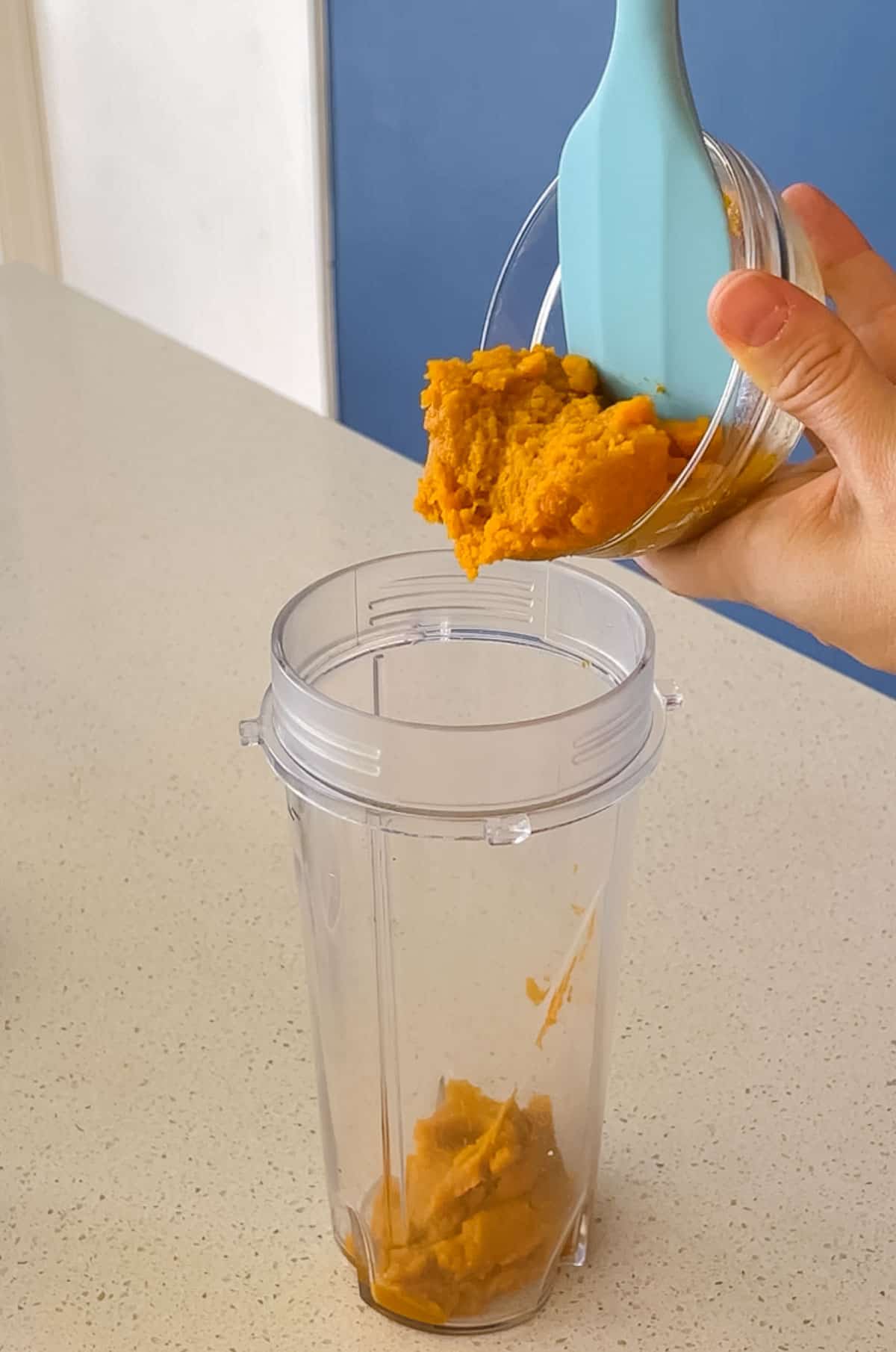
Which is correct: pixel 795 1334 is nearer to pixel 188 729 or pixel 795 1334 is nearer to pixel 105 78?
pixel 188 729

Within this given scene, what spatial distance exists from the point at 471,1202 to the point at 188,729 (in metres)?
0.38

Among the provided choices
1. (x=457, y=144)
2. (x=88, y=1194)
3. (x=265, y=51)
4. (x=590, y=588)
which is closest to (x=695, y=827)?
(x=590, y=588)

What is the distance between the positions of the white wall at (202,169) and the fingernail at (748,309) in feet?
5.79

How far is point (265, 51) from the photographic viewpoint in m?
2.16

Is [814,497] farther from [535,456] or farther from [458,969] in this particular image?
[458,969]

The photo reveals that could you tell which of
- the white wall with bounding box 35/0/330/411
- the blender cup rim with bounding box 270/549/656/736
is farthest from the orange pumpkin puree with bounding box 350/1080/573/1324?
the white wall with bounding box 35/0/330/411

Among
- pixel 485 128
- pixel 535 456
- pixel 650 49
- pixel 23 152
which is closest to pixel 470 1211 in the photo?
pixel 535 456

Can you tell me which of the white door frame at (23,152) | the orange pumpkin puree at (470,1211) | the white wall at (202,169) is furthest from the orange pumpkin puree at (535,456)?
the white door frame at (23,152)

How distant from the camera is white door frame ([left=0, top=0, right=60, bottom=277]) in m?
2.71

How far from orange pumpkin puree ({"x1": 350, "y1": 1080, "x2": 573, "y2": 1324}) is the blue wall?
1.16 metres

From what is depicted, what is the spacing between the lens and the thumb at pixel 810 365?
1.61 ft

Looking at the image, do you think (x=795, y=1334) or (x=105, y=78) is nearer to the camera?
(x=795, y=1334)

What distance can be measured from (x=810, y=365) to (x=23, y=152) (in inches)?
105

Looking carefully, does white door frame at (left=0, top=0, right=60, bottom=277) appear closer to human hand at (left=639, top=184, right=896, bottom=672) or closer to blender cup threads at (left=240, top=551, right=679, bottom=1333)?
human hand at (left=639, top=184, right=896, bottom=672)
